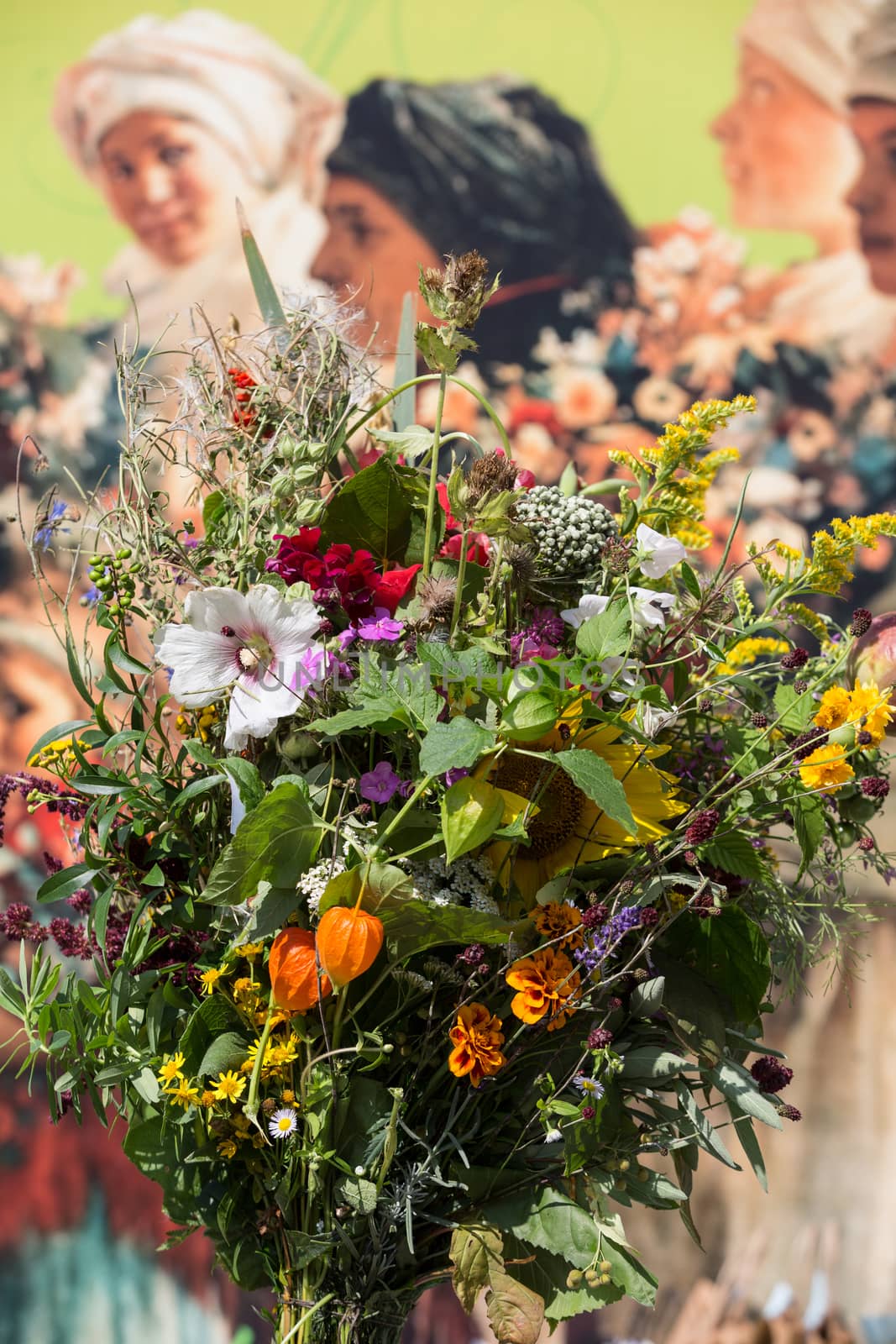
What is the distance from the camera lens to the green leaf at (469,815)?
476 mm

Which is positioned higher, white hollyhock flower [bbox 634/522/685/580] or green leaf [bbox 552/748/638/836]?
white hollyhock flower [bbox 634/522/685/580]

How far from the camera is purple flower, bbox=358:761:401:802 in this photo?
0.52 m

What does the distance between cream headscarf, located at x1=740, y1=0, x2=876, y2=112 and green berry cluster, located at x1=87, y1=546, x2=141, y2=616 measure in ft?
6.64

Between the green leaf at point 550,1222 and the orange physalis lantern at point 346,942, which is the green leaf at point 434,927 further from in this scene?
the green leaf at point 550,1222

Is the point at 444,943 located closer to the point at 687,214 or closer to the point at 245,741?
the point at 245,741

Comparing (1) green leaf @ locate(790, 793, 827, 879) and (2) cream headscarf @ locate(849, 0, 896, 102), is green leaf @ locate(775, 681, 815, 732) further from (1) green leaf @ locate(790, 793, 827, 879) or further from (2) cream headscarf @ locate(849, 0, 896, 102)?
Result: (2) cream headscarf @ locate(849, 0, 896, 102)

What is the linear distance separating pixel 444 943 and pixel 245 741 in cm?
14

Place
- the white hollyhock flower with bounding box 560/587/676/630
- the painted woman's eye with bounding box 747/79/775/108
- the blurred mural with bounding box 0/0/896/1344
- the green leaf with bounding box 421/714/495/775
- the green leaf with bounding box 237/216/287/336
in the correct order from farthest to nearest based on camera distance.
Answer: the painted woman's eye with bounding box 747/79/775/108 < the blurred mural with bounding box 0/0/896/1344 < the green leaf with bounding box 237/216/287/336 < the white hollyhock flower with bounding box 560/587/676/630 < the green leaf with bounding box 421/714/495/775

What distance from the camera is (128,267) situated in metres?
1.99

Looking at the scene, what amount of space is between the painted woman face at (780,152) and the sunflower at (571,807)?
180 centimetres

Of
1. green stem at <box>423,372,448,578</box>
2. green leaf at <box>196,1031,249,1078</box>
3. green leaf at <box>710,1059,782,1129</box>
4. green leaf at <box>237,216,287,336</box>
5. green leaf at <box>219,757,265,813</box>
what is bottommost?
green leaf at <box>710,1059,782,1129</box>

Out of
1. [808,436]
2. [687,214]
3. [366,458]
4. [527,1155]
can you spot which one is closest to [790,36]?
[687,214]

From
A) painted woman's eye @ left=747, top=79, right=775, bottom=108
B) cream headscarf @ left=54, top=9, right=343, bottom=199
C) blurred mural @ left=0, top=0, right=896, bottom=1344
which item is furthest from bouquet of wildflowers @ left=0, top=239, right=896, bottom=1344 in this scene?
painted woman's eye @ left=747, top=79, right=775, bottom=108

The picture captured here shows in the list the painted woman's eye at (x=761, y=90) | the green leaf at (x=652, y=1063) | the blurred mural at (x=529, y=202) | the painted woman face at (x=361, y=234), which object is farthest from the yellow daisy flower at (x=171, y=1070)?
the painted woman's eye at (x=761, y=90)
